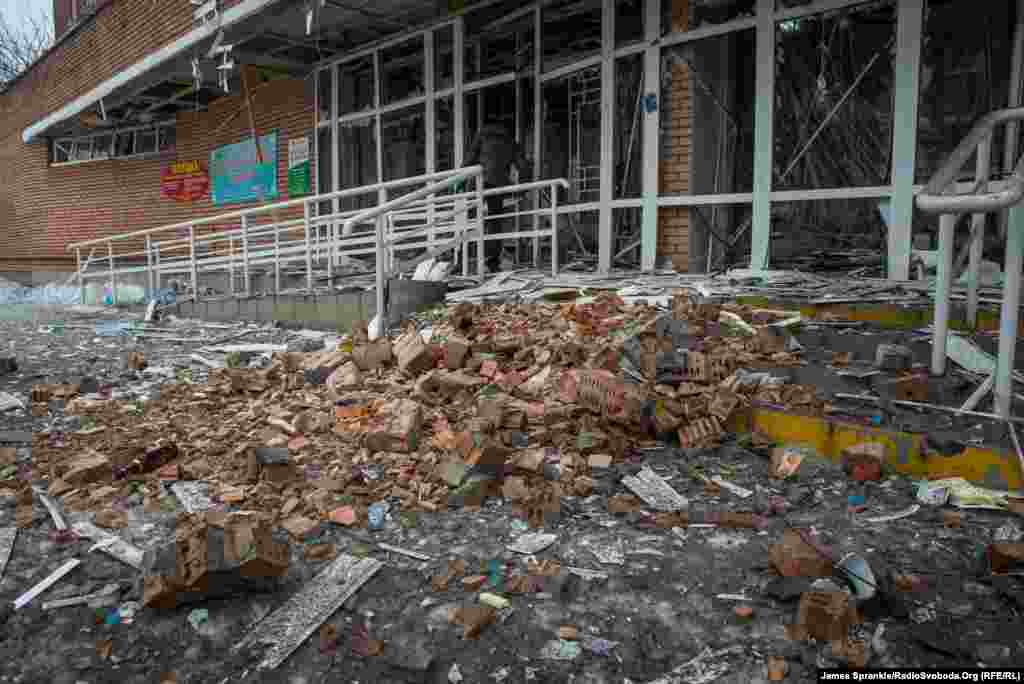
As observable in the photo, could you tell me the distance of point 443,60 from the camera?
9.73 meters

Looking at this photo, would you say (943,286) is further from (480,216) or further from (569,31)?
(569,31)

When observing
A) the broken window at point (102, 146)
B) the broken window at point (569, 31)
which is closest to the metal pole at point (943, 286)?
the broken window at point (569, 31)

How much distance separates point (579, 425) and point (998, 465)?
66.7 inches

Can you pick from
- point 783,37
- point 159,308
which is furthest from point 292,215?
point 783,37

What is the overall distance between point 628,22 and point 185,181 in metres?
10.3

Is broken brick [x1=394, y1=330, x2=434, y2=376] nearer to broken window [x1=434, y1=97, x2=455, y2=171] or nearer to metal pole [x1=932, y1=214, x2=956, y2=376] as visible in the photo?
metal pole [x1=932, y1=214, x2=956, y2=376]

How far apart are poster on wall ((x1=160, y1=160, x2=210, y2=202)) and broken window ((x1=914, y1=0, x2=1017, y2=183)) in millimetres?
12344

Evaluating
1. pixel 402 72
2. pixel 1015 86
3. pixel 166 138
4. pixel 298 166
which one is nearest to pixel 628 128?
pixel 1015 86

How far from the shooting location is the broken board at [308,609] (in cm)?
198

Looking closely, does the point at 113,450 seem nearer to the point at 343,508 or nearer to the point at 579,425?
the point at 343,508

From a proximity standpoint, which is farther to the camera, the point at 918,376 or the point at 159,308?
the point at 159,308

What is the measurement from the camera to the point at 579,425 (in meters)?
3.32

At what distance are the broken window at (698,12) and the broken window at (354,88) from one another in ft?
17.4

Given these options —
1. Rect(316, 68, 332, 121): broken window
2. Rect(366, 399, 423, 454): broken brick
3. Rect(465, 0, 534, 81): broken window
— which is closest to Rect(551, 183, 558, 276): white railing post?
Rect(465, 0, 534, 81): broken window
